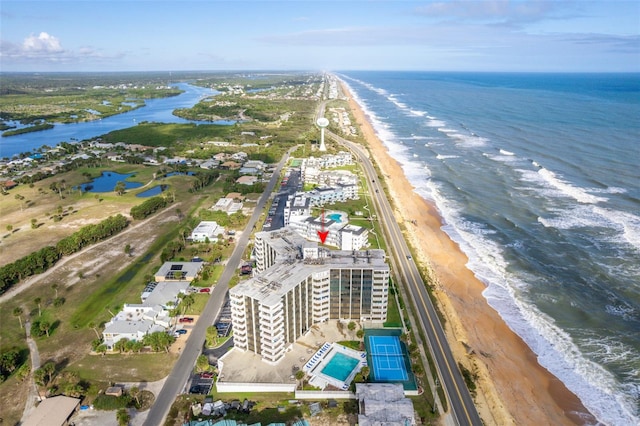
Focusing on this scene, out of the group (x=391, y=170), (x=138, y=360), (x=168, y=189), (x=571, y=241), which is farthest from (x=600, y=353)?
(x=168, y=189)

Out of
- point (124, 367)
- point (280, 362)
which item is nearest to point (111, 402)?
point (124, 367)

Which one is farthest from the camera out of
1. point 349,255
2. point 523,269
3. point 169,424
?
point 523,269

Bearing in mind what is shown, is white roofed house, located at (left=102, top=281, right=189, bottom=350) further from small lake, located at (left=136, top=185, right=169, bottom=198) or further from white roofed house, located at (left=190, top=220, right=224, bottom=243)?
small lake, located at (left=136, top=185, right=169, bottom=198)

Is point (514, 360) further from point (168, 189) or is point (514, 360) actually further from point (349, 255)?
point (168, 189)

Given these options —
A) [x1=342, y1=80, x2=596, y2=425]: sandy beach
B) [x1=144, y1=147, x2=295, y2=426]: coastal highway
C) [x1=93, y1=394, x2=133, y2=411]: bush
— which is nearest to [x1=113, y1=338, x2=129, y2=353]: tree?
[x1=144, y1=147, x2=295, y2=426]: coastal highway

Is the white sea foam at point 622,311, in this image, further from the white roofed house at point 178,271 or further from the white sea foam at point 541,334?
the white roofed house at point 178,271
